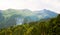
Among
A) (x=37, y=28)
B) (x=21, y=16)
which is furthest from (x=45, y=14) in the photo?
(x=21, y=16)

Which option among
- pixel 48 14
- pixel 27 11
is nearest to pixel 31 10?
pixel 27 11

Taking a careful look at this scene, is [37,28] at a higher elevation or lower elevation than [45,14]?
Answer: lower

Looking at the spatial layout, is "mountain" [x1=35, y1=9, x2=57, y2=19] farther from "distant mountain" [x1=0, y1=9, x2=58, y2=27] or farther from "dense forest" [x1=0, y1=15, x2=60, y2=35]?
"dense forest" [x1=0, y1=15, x2=60, y2=35]

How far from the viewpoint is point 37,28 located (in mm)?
6156

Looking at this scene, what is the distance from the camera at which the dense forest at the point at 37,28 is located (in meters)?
6.04

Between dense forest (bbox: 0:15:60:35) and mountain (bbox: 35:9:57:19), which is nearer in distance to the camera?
dense forest (bbox: 0:15:60:35)

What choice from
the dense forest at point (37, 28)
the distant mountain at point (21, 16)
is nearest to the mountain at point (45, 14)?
the distant mountain at point (21, 16)

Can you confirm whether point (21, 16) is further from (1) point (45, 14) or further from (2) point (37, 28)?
(1) point (45, 14)

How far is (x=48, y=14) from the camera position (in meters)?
6.18

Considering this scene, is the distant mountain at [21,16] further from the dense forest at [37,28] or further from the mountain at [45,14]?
the dense forest at [37,28]

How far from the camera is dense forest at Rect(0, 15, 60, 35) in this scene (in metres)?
A: 6.04

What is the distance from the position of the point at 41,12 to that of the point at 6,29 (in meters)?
1.14

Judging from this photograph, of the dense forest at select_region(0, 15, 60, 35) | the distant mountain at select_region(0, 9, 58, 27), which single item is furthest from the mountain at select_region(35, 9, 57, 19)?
the dense forest at select_region(0, 15, 60, 35)

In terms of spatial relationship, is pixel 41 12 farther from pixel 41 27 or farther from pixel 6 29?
pixel 6 29
